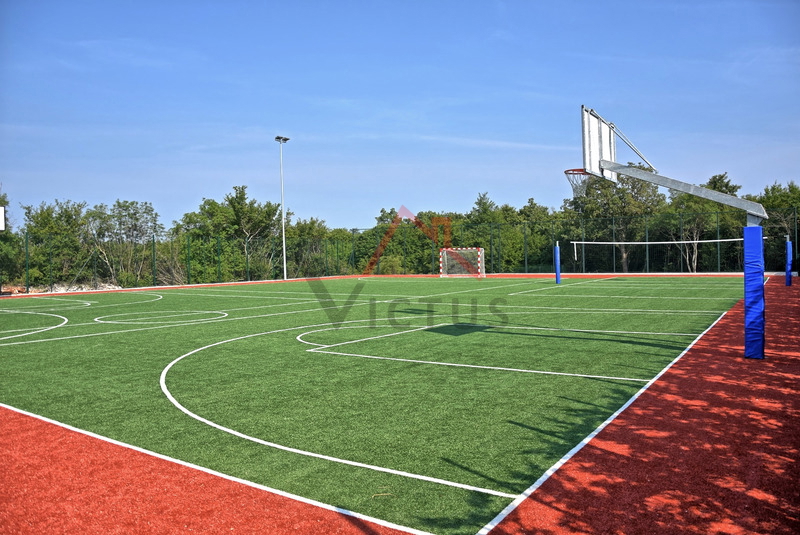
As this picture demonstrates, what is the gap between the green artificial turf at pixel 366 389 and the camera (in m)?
5.15

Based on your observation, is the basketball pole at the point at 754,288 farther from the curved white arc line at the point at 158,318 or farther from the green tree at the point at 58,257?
the green tree at the point at 58,257

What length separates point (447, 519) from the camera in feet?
14.0

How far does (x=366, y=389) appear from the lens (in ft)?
26.9

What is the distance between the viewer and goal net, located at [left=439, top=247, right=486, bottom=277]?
141 feet

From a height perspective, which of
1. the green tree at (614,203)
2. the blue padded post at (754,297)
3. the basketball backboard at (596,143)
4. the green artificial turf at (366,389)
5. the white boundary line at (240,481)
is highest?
the green tree at (614,203)

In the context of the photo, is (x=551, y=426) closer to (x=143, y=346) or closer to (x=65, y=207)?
(x=143, y=346)

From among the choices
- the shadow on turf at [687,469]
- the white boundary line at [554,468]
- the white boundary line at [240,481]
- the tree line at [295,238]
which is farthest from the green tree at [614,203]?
the white boundary line at [240,481]

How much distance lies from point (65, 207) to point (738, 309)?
45308mm

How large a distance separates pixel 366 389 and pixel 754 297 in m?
6.37

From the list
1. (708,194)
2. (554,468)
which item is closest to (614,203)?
(708,194)

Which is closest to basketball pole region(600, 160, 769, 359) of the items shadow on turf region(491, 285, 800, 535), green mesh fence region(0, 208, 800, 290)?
shadow on turf region(491, 285, 800, 535)

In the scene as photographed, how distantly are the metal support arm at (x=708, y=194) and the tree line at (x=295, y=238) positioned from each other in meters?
29.7

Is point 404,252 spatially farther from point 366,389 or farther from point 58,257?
point 366,389

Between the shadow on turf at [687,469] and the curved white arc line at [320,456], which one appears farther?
the curved white arc line at [320,456]
